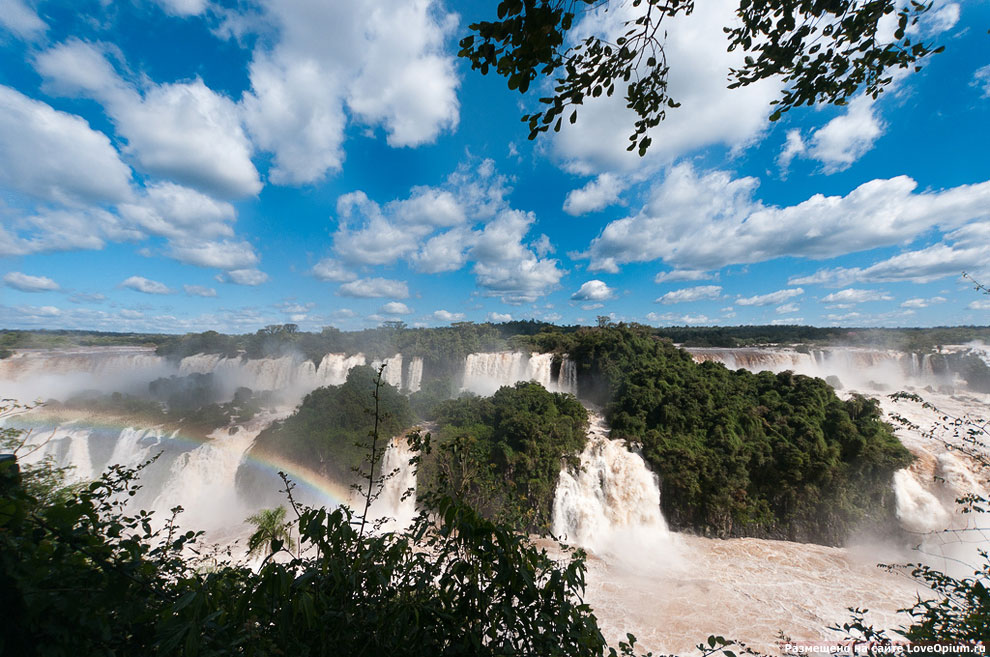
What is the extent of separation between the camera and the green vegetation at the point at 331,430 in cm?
1541

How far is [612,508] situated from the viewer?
14.3 metres

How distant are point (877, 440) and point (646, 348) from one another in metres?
11.6

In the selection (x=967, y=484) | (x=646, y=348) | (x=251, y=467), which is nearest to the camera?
(x=967, y=484)

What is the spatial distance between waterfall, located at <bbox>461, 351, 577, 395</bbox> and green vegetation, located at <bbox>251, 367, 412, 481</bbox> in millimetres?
9511

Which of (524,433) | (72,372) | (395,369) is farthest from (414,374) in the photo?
(72,372)

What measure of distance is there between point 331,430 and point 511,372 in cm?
1439

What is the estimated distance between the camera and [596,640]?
68.6 inches

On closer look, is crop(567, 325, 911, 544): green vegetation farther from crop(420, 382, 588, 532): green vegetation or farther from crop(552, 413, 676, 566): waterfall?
crop(420, 382, 588, 532): green vegetation

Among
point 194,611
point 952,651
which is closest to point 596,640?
point 194,611

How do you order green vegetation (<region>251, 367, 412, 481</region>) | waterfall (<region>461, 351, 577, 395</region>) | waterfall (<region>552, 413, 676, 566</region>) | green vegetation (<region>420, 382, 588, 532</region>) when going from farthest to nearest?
waterfall (<region>461, 351, 577, 395</region>), green vegetation (<region>251, 367, 412, 481</region>), green vegetation (<region>420, 382, 588, 532</region>), waterfall (<region>552, 413, 676, 566</region>)

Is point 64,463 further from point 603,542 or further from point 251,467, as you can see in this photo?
point 603,542

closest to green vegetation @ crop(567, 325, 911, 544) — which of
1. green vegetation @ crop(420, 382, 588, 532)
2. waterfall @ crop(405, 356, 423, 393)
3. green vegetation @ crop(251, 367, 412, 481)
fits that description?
green vegetation @ crop(420, 382, 588, 532)

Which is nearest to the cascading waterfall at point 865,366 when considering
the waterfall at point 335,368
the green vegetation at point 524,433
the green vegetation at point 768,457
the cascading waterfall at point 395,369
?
the green vegetation at point 768,457

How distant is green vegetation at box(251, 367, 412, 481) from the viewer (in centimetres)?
1541
